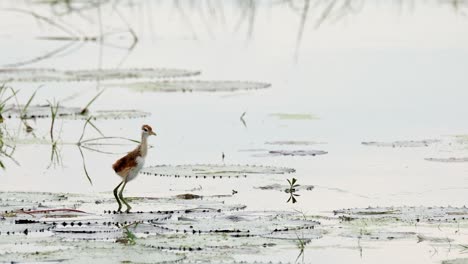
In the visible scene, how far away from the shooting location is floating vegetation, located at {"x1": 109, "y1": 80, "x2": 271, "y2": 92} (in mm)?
10156

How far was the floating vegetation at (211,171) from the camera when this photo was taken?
7.03m

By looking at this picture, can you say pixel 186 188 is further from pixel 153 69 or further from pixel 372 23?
pixel 372 23

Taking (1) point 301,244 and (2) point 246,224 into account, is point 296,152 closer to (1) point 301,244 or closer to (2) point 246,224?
(2) point 246,224

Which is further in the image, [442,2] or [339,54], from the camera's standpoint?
[442,2]

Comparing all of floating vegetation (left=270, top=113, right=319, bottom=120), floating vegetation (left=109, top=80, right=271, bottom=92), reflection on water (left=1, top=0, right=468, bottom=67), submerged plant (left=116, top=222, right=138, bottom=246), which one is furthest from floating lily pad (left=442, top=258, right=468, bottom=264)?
reflection on water (left=1, top=0, right=468, bottom=67)

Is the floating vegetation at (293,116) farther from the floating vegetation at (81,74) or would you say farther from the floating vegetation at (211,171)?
the floating vegetation at (211,171)

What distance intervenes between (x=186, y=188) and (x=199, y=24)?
733cm

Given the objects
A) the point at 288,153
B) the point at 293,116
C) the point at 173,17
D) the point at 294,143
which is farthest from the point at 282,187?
the point at 173,17

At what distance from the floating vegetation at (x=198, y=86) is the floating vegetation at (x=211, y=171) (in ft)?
9.59

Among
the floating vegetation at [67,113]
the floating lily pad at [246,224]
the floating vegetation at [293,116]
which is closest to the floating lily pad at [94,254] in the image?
the floating lily pad at [246,224]

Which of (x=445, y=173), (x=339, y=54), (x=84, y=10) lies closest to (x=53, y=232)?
(x=445, y=173)

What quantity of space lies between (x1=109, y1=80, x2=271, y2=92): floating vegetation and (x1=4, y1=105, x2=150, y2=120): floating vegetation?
1.02 meters

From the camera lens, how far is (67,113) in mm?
9164

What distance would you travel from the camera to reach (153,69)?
11125 mm
